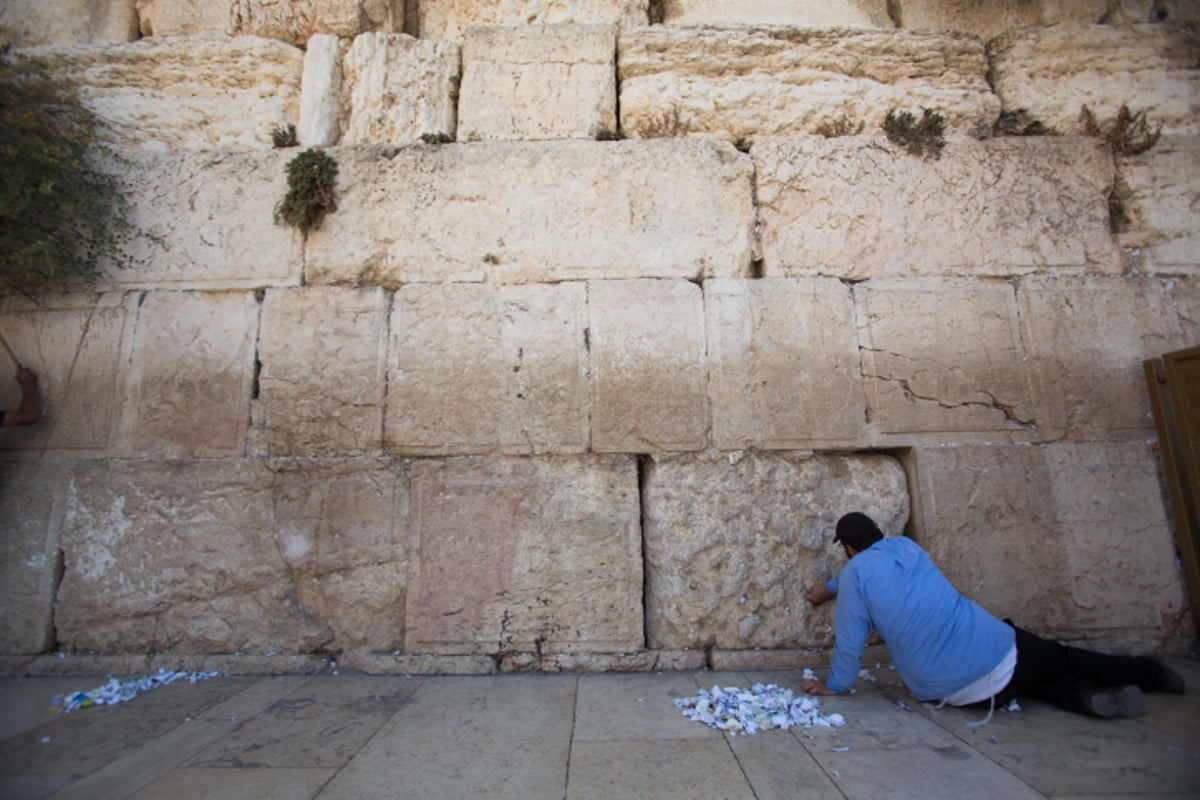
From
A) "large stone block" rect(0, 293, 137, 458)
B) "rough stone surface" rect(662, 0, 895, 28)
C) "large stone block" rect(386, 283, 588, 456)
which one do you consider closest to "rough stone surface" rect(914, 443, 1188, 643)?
"large stone block" rect(386, 283, 588, 456)

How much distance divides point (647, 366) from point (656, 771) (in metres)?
2.04

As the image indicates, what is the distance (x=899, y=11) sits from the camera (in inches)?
171

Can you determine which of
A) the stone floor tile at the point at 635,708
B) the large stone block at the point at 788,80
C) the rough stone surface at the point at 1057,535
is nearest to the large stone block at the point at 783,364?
the rough stone surface at the point at 1057,535

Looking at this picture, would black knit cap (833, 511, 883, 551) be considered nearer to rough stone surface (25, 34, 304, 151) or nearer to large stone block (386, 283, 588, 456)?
large stone block (386, 283, 588, 456)

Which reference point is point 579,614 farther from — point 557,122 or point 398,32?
point 398,32

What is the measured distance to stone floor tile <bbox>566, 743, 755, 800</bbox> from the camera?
1.92 meters

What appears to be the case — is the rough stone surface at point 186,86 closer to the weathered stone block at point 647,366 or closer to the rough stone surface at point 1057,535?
the weathered stone block at point 647,366

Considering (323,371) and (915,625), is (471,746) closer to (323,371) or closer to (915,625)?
(915,625)

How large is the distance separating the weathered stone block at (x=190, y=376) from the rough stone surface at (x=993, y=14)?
16.4 ft

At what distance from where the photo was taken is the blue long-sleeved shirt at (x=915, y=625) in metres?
2.51

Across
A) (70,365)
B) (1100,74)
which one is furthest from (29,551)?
(1100,74)

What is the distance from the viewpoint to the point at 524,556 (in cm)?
321

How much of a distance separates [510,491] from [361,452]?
90 centimetres

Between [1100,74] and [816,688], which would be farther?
[1100,74]
